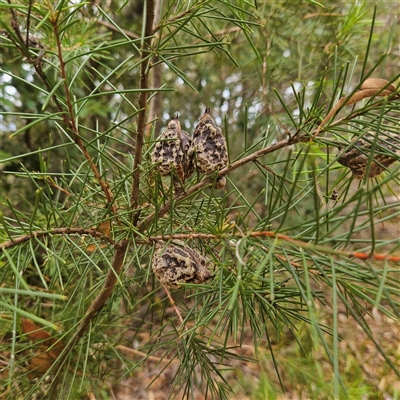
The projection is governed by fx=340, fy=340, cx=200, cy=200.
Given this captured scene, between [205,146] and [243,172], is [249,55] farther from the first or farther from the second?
[205,146]

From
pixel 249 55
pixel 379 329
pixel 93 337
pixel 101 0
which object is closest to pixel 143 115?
pixel 93 337

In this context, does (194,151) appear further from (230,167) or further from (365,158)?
(365,158)

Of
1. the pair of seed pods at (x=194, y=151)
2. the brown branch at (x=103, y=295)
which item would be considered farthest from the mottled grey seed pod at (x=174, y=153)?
the brown branch at (x=103, y=295)

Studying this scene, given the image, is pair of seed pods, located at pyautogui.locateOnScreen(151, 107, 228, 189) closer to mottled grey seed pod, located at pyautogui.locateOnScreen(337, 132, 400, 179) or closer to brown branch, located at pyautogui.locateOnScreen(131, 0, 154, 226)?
brown branch, located at pyautogui.locateOnScreen(131, 0, 154, 226)

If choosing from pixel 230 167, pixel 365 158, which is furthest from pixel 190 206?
pixel 365 158

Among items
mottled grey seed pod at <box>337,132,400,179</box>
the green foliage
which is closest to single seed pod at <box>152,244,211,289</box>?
the green foliage

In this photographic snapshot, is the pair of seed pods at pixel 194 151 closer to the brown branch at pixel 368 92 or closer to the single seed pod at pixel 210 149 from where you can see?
the single seed pod at pixel 210 149
